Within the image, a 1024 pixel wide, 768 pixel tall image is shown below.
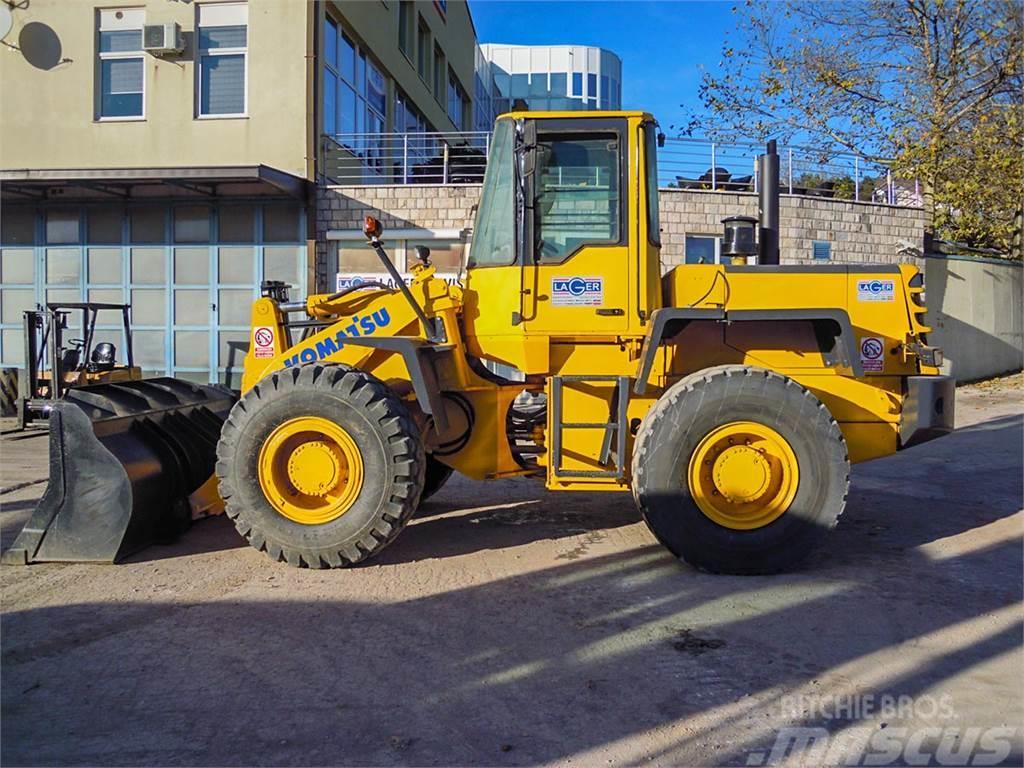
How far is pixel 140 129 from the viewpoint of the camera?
51.3 ft

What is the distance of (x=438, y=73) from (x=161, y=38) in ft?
40.7

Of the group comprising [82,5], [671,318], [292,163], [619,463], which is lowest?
[619,463]

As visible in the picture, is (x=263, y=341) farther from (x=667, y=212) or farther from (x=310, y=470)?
(x=667, y=212)

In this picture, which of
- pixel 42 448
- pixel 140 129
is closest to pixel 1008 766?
pixel 42 448

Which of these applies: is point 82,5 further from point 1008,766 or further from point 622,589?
point 1008,766

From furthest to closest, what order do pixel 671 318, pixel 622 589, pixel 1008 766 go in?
pixel 671 318 → pixel 622 589 → pixel 1008 766

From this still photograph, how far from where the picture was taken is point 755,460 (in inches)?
213

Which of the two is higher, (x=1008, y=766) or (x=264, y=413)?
(x=264, y=413)

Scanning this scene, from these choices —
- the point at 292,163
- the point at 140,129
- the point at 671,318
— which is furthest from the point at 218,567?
the point at 140,129

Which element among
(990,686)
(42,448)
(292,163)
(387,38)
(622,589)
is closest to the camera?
(990,686)

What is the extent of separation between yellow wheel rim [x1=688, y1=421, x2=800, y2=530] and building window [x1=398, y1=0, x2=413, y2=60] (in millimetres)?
18814

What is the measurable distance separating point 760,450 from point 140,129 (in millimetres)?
14279

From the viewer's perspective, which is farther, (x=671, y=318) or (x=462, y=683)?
(x=671, y=318)

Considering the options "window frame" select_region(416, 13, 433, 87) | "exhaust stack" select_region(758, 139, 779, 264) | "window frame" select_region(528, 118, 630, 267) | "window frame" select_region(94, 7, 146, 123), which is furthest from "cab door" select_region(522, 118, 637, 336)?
"window frame" select_region(416, 13, 433, 87)
